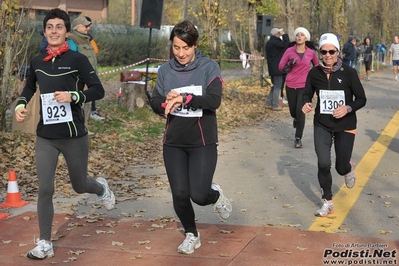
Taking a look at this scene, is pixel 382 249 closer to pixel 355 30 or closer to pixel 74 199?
pixel 74 199

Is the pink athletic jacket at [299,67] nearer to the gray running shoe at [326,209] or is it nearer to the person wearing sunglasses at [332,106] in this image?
the person wearing sunglasses at [332,106]

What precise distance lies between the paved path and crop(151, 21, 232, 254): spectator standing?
2.12 ft

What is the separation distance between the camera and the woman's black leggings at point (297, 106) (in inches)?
502

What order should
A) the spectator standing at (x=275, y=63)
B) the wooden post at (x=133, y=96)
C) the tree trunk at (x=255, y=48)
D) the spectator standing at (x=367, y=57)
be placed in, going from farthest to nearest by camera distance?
the spectator standing at (x=367, y=57)
the tree trunk at (x=255, y=48)
the spectator standing at (x=275, y=63)
the wooden post at (x=133, y=96)

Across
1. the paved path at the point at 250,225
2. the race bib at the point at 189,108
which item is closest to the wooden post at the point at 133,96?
the paved path at the point at 250,225

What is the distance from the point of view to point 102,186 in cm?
742

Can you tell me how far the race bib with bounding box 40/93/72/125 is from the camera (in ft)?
20.9

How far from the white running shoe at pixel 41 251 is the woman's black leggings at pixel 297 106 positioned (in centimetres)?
706

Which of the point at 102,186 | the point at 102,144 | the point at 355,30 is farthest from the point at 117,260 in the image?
the point at 355,30

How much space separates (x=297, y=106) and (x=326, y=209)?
5134 millimetres

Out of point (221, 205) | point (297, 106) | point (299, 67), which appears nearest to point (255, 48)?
point (299, 67)

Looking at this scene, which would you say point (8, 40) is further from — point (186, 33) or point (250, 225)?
point (186, 33)

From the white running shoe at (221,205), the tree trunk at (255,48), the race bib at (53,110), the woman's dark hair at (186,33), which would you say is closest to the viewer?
the woman's dark hair at (186,33)

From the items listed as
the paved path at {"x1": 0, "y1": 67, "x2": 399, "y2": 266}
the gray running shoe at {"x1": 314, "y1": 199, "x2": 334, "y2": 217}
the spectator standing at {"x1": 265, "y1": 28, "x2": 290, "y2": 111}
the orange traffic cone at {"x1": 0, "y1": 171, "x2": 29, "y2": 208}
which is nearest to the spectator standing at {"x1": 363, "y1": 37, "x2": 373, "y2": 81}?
the spectator standing at {"x1": 265, "y1": 28, "x2": 290, "y2": 111}
